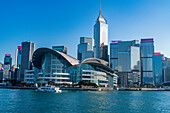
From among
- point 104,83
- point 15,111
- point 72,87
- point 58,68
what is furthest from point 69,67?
point 15,111

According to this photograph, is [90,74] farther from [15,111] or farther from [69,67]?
[15,111]

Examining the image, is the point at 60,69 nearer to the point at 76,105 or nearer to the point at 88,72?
the point at 88,72

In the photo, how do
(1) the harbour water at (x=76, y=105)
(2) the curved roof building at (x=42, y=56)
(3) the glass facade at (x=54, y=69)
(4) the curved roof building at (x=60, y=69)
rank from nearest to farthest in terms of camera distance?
(1) the harbour water at (x=76, y=105), (2) the curved roof building at (x=42, y=56), (4) the curved roof building at (x=60, y=69), (3) the glass facade at (x=54, y=69)

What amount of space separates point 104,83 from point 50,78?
46124 mm

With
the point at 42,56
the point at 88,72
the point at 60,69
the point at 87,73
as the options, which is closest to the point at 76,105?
the point at 60,69

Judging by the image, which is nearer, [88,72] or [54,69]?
[54,69]

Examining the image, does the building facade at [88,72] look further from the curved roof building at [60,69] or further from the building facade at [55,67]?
the building facade at [55,67]

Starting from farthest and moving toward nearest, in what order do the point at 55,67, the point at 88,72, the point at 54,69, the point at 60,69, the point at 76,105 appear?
1. the point at 88,72
2. the point at 60,69
3. the point at 55,67
4. the point at 54,69
5. the point at 76,105

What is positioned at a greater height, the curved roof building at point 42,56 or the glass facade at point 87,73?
the curved roof building at point 42,56

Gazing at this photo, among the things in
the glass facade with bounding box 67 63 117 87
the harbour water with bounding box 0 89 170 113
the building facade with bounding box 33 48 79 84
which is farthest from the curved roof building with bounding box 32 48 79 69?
the harbour water with bounding box 0 89 170 113

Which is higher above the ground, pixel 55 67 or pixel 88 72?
pixel 55 67

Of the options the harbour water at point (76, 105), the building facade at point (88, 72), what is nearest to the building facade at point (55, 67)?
the building facade at point (88, 72)

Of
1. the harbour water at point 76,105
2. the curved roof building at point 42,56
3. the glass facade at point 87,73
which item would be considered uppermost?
the curved roof building at point 42,56

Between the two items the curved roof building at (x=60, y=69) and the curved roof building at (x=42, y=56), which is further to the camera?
the curved roof building at (x=60, y=69)
